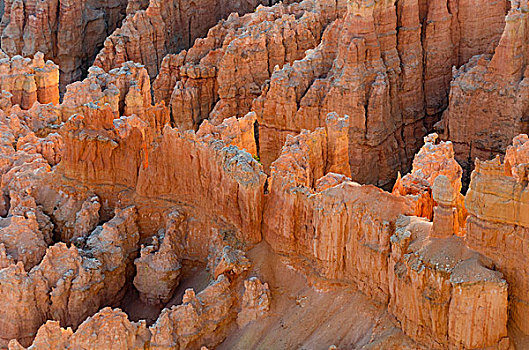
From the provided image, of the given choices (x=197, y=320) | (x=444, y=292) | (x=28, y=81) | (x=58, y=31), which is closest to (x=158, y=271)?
(x=197, y=320)

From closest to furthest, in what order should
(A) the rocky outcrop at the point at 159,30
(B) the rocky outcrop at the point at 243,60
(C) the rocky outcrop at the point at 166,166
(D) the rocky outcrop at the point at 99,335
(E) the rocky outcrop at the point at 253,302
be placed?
1. (D) the rocky outcrop at the point at 99,335
2. (E) the rocky outcrop at the point at 253,302
3. (C) the rocky outcrop at the point at 166,166
4. (B) the rocky outcrop at the point at 243,60
5. (A) the rocky outcrop at the point at 159,30

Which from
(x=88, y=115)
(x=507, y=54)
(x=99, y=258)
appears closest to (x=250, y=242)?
(x=99, y=258)

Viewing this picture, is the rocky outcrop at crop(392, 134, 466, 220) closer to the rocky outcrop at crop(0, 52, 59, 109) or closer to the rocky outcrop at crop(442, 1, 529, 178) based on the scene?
the rocky outcrop at crop(442, 1, 529, 178)

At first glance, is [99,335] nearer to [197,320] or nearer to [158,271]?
[197,320]

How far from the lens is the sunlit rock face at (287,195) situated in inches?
599

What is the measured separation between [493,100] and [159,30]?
24.2m

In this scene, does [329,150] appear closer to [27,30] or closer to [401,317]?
[401,317]

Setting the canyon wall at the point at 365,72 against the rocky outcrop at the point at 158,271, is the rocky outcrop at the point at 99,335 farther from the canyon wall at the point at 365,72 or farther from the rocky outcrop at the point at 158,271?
the canyon wall at the point at 365,72

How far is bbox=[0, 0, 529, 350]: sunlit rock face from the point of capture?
15211 millimetres

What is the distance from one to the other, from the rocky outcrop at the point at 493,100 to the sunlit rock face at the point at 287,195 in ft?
0.23

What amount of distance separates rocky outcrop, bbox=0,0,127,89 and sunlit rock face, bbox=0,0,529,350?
51.8 feet

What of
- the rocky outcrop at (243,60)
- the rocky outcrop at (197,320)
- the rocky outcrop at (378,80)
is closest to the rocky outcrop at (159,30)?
the rocky outcrop at (243,60)

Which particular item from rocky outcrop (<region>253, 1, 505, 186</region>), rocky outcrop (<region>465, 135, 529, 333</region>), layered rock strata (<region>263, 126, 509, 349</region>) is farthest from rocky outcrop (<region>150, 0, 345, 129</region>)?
rocky outcrop (<region>465, 135, 529, 333</region>)

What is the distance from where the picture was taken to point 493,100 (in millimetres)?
30469
